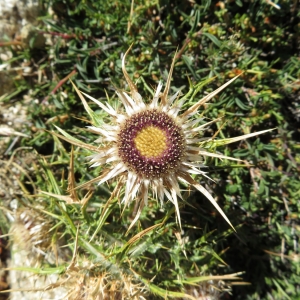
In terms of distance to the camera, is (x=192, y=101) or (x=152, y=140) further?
(x=192, y=101)

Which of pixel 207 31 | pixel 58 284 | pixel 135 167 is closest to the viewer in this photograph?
pixel 135 167

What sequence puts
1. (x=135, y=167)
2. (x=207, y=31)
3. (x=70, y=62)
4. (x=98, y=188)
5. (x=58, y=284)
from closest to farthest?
(x=135, y=167) < (x=58, y=284) < (x=98, y=188) < (x=207, y=31) < (x=70, y=62)

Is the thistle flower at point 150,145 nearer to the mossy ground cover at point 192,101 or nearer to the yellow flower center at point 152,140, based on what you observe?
the yellow flower center at point 152,140

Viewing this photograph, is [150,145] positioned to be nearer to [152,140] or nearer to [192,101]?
[152,140]

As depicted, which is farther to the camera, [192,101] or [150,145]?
[192,101]

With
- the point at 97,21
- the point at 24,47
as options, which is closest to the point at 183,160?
the point at 97,21

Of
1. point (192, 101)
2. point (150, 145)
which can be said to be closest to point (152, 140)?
point (150, 145)

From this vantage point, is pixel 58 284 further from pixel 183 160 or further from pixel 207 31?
pixel 207 31
